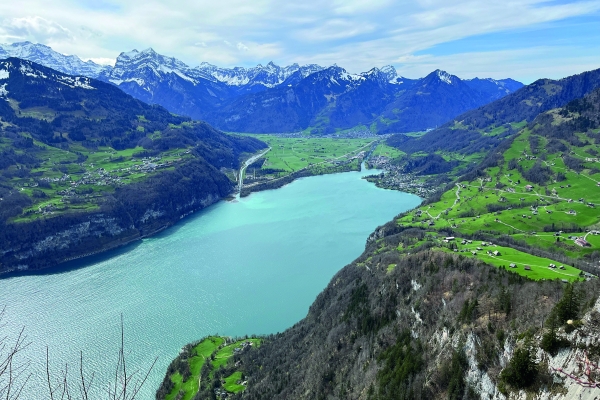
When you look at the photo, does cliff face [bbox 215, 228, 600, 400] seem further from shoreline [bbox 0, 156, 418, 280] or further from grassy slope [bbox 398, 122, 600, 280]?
shoreline [bbox 0, 156, 418, 280]

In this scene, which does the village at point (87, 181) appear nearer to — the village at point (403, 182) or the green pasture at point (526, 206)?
the village at point (403, 182)

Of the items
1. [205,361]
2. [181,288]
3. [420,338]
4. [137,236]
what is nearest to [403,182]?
[137,236]

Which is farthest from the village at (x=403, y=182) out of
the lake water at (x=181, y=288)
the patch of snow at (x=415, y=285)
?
the patch of snow at (x=415, y=285)

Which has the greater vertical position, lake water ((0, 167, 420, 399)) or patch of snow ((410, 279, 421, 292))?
patch of snow ((410, 279, 421, 292))

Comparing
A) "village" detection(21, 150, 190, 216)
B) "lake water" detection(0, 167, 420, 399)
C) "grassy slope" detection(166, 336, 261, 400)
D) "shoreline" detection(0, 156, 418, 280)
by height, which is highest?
"village" detection(21, 150, 190, 216)

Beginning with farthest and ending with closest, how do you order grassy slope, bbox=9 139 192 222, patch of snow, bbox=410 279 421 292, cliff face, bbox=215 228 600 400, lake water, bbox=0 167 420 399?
grassy slope, bbox=9 139 192 222 < lake water, bbox=0 167 420 399 < patch of snow, bbox=410 279 421 292 < cliff face, bbox=215 228 600 400

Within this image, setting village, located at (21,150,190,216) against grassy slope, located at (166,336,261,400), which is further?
village, located at (21,150,190,216)

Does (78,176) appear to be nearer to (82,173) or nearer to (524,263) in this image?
(82,173)

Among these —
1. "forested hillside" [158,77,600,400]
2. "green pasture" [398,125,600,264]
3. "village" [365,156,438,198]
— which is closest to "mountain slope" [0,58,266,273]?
"village" [365,156,438,198]
